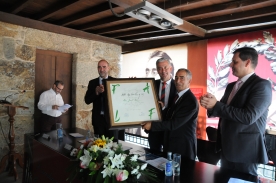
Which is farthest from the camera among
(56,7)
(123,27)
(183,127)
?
(123,27)

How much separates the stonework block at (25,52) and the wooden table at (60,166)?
5.73 ft

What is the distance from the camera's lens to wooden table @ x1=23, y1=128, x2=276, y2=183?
1.45 m

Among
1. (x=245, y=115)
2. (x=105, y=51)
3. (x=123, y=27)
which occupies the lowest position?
(x=245, y=115)

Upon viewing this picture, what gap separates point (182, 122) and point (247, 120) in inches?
23.2

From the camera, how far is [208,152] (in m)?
2.30

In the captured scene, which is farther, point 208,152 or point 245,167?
point 208,152

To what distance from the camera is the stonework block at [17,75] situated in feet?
11.9

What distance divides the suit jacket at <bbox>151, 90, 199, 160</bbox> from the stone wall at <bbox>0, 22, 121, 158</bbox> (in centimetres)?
287

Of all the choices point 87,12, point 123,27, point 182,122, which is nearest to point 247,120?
point 182,122

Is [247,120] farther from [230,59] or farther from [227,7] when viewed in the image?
[230,59]

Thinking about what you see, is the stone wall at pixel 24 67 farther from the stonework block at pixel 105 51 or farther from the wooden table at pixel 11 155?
the wooden table at pixel 11 155

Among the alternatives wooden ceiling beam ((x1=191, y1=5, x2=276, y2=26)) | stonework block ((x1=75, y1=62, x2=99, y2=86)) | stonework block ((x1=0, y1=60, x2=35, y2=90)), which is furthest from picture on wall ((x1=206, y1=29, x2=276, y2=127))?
stonework block ((x1=0, y1=60, x2=35, y2=90))

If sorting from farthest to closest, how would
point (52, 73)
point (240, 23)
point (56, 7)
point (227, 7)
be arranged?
point (52, 73) → point (240, 23) → point (56, 7) → point (227, 7)

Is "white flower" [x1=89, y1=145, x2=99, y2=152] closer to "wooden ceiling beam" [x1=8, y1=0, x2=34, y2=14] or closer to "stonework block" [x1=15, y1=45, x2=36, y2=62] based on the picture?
"wooden ceiling beam" [x1=8, y1=0, x2=34, y2=14]
